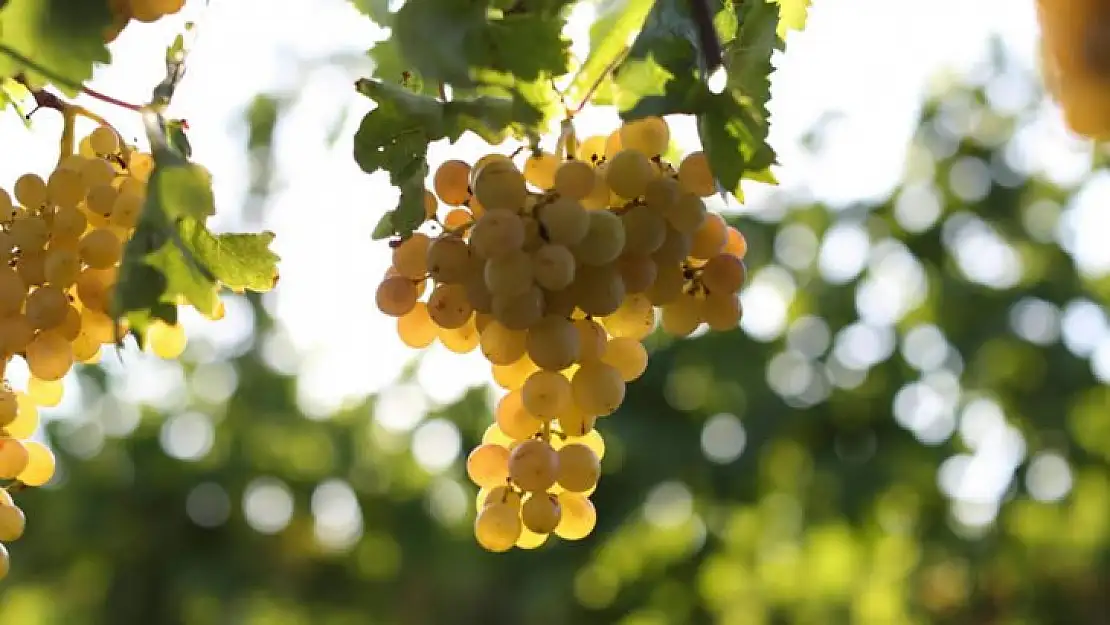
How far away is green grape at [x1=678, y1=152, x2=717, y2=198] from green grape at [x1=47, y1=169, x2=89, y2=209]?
11.2 inches

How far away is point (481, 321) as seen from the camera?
54cm

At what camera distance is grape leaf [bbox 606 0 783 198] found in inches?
21.4

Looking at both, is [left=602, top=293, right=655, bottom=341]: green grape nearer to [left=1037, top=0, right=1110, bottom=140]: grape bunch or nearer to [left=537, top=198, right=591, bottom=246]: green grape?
[left=537, top=198, right=591, bottom=246]: green grape

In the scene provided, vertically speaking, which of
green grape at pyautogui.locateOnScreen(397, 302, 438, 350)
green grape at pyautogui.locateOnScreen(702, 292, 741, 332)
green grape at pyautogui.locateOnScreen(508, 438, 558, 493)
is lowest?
green grape at pyautogui.locateOnScreen(508, 438, 558, 493)

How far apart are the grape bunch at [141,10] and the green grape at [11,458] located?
209 mm

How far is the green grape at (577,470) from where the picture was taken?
555 mm

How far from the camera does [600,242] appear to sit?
1.66 ft

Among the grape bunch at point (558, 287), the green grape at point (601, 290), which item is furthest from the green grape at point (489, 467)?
the green grape at point (601, 290)

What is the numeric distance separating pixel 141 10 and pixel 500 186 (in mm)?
187

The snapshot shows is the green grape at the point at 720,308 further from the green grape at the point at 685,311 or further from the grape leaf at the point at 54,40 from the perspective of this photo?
the grape leaf at the point at 54,40

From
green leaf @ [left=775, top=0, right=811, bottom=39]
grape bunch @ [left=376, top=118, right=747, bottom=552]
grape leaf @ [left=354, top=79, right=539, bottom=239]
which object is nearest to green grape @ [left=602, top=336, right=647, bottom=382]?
grape bunch @ [left=376, top=118, right=747, bottom=552]

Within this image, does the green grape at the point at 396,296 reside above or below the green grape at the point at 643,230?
below

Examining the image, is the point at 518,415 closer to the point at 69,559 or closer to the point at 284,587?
the point at 284,587

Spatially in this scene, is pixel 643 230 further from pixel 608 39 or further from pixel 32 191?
pixel 32 191
